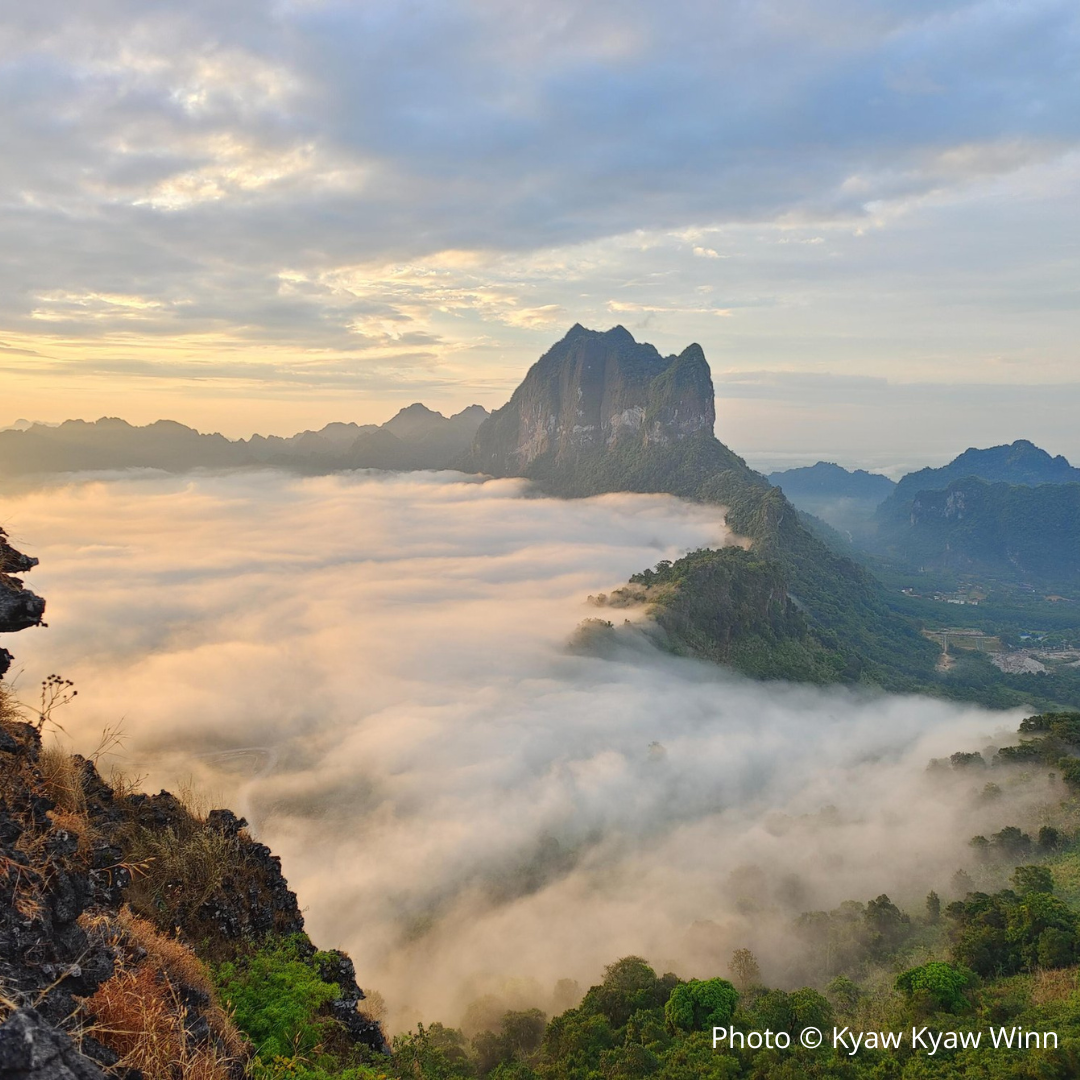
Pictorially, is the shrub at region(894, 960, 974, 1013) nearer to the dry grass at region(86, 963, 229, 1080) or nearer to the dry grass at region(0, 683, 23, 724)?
the dry grass at region(86, 963, 229, 1080)

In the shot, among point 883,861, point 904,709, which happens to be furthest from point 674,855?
point 904,709

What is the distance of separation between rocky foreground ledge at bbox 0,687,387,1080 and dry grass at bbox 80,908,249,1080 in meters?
0.03

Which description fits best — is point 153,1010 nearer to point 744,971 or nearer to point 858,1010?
point 858,1010

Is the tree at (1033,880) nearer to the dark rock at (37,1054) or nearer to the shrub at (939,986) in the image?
the shrub at (939,986)

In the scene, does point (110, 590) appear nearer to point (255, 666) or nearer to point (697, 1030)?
point (255, 666)

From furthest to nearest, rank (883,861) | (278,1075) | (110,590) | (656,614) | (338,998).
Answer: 1. (110,590)
2. (656,614)
3. (883,861)
4. (338,998)
5. (278,1075)

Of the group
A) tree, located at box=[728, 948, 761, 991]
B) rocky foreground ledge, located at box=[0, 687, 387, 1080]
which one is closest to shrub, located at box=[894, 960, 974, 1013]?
tree, located at box=[728, 948, 761, 991]

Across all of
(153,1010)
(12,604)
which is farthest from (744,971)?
(12,604)

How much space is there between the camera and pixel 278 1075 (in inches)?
323

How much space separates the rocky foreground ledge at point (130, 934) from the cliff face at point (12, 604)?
5.99 feet

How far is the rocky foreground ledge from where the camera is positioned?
6.03 metres

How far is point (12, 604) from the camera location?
909 cm

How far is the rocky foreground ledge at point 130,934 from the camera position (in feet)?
19.8

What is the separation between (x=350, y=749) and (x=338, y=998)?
267 ft
